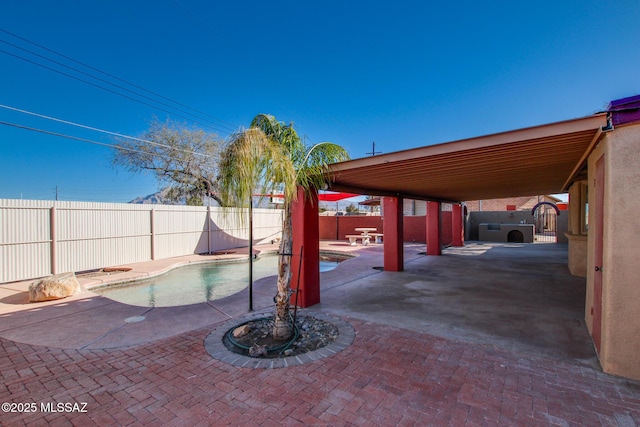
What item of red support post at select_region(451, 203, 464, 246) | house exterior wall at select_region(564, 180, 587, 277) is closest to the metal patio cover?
house exterior wall at select_region(564, 180, 587, 277)

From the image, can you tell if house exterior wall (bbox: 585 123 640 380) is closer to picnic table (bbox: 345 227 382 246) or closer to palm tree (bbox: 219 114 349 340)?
palm tree (bbox: 219 114 349 340)

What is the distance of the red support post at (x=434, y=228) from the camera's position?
40.6 feet

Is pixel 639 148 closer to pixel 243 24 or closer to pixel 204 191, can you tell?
pixel 243 24

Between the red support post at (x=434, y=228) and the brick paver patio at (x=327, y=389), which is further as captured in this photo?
the red support post at (x=434, y=228)

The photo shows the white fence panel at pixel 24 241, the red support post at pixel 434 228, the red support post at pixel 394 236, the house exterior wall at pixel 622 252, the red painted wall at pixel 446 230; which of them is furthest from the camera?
the red painted wall at pixel 446 230

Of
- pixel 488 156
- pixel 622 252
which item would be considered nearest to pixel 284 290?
pixel 488 156

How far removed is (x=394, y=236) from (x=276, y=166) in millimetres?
6258

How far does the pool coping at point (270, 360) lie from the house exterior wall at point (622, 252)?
9.05ft

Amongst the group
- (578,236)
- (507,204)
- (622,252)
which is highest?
(507,204)

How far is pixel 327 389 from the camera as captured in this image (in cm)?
273

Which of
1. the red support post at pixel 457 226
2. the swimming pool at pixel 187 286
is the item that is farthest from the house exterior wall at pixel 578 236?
the swimming pool at pixel 187 286

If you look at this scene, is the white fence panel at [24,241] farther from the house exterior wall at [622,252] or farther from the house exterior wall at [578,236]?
the house exterior wall at [578,236]

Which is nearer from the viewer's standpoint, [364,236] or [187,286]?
[187,286]

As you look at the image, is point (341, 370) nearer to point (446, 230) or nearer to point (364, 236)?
point (364, 236)
